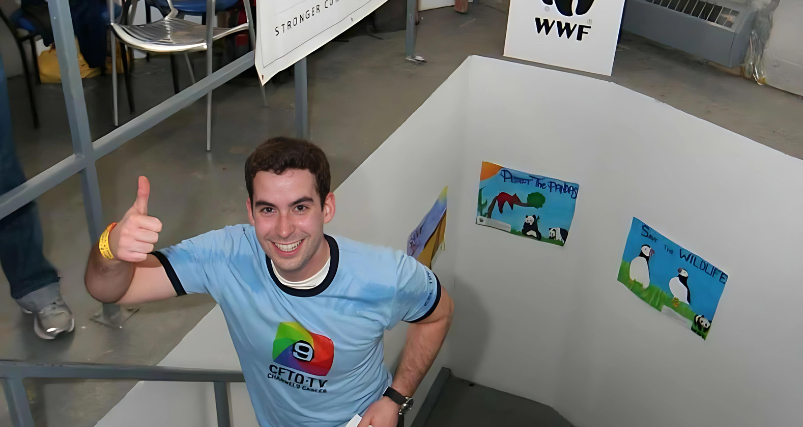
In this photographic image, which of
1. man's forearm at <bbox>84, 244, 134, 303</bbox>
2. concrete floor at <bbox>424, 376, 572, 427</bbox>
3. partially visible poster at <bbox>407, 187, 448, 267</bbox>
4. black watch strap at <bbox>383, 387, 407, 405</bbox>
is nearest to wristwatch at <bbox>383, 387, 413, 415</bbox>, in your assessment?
black watch strap at <bbox>383, 387, 407, 405</bbox>

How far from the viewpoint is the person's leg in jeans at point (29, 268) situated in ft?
6.17

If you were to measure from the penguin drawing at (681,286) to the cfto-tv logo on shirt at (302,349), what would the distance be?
2530 mm

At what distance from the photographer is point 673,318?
12.3 feet

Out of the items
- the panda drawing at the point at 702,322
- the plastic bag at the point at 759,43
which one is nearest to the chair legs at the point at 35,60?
the panda drawing at the point at 702,322

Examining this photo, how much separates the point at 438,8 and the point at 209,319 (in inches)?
132

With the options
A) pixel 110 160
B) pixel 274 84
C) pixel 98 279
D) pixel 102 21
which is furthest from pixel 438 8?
pixel 98 279

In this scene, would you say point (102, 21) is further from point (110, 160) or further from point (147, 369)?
point (147, 369)

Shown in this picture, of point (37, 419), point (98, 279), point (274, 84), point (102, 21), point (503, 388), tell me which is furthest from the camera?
point (503, 388)

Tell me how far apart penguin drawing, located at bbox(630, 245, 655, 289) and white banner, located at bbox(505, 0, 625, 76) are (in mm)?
989

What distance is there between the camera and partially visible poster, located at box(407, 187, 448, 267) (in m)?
3.74

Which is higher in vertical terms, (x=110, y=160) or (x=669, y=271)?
(x=110, y=160)

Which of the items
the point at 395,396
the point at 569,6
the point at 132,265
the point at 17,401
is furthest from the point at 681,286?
the point at 17,401

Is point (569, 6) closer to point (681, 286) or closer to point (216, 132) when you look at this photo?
point (681, 286)

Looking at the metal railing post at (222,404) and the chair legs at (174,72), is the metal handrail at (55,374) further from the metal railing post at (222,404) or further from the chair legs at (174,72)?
the chair legs at (174,72)
